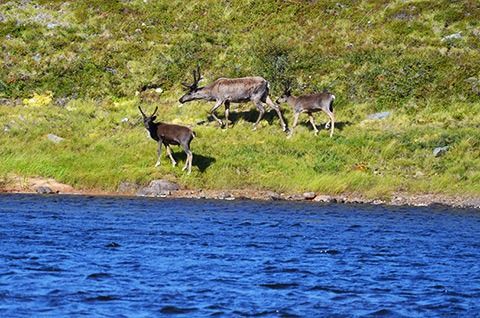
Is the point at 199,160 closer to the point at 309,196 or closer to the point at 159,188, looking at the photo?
the point at 159,188

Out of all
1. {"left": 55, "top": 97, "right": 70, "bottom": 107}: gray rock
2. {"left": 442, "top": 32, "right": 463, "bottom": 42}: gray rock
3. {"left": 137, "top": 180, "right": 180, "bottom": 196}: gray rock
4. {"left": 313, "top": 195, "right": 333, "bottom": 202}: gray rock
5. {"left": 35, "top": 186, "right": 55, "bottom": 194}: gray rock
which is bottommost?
{"left": 313, "top": 195, "right": 333, "bottom": 202}: gray rock

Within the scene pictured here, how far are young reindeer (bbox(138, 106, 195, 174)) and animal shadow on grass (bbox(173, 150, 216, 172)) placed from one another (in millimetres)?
382

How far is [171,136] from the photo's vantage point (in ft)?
107

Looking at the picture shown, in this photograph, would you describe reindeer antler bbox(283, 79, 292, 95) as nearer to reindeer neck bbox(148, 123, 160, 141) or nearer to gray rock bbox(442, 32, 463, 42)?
reindeer neck bbox(148, 123, 160, 141)

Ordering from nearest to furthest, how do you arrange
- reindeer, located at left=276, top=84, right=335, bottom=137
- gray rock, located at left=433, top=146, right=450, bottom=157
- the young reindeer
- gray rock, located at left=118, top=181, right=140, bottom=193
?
gray rock, located at left=118, top=181, right=140, bottom=193 < the young reindeer < gray rock, located at left=433, top=146, right=450, bottom=157 < reindeer, located at left=276, top=84, right=335, bottom=137

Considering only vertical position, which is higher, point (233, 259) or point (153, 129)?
point (153, 129)

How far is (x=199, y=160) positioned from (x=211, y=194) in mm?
1953

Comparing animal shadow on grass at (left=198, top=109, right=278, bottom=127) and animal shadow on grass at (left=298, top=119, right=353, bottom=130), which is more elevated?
animal shadow on grass at (left=198, top=109, right=278, bottom=127)

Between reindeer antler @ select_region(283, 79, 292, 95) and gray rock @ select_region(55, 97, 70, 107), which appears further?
gray rock @ select_region(55, 97, 70, 107)

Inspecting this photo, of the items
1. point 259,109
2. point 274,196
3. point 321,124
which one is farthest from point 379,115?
point 274,196

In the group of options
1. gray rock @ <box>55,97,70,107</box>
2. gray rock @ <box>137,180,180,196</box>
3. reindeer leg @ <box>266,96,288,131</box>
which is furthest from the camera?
gray rock @ <box>55,97,70,107</box>

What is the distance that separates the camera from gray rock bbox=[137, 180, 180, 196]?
31.4m

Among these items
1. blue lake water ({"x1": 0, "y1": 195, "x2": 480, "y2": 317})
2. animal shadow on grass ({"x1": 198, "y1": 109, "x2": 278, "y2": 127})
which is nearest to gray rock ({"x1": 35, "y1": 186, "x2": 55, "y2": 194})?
blue lake water ({"x1": 0, "y1": 195, "x2": 480, "y2": 317})

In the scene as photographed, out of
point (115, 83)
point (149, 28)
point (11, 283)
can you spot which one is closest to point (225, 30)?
point (149, 28)
